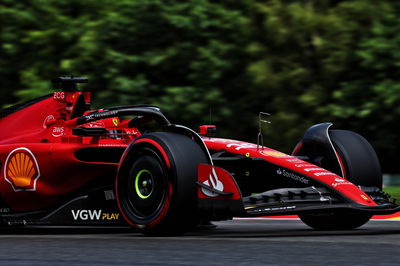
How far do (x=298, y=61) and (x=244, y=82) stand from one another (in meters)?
1.46

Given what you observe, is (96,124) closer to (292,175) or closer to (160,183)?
(160,183)

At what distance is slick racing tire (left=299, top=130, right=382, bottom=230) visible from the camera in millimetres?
8820

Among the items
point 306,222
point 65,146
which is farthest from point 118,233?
point 306,222

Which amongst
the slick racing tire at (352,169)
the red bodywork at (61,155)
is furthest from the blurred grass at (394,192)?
the red bodywork at (61,155)

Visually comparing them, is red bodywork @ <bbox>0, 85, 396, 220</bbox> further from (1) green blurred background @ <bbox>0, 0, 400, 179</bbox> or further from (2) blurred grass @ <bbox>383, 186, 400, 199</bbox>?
(1) green blurred background @ <bbox>0, 0, 400, 179</bbox>

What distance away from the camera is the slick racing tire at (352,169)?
347 inches

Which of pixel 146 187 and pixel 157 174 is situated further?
pixel 146 187

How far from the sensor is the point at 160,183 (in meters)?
7.94

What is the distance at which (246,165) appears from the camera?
8.67m

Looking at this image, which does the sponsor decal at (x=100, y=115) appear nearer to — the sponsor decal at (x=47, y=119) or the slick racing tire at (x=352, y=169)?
the sponsor decal at (x=47, y=119)

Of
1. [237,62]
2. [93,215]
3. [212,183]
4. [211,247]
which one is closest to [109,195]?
[93,215]

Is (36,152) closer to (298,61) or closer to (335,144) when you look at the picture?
(335,144)

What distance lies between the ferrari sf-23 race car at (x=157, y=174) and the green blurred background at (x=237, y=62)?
388 inches

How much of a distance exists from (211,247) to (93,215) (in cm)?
211
